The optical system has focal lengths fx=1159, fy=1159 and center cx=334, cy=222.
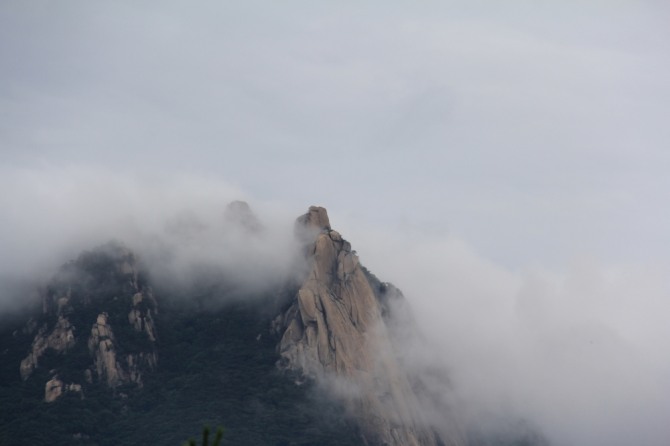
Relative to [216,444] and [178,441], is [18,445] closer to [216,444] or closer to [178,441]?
[178,441]

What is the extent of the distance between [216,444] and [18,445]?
479 feet

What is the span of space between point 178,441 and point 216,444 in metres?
143

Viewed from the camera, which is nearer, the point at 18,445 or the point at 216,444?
the point at 216,444

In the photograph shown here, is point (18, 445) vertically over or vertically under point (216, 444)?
over

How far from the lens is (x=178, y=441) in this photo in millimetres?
199375

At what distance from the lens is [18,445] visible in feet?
644

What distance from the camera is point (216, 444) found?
60.7 metres

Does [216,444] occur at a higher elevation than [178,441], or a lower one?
lower

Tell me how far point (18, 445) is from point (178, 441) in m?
26.9

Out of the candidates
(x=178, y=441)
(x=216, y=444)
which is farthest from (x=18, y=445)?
(x=216, y=444)

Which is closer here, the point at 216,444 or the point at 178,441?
the point at 216,444
